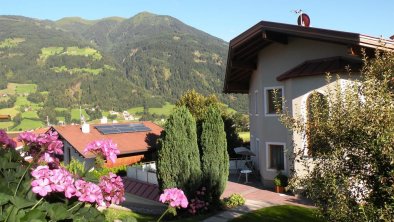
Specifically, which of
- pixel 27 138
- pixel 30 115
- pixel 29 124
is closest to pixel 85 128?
pixel 27 138

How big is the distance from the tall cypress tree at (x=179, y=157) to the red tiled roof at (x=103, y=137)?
60.3 feet

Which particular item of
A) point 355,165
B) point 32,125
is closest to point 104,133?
point 355,165

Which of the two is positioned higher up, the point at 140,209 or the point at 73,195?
the point at 73,195

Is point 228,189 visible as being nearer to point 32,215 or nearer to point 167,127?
point 167,127

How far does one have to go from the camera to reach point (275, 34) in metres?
19.9

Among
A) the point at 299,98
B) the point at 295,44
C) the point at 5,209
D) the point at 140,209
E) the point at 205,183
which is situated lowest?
the point at 140,209

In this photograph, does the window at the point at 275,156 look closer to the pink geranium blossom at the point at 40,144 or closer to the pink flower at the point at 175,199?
the pink flower at the point at 175,199

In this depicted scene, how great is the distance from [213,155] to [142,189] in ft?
29.2

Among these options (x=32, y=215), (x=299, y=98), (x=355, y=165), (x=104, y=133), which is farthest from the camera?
(x=104, y=133)

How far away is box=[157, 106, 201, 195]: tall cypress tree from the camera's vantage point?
16750mm

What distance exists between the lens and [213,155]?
681 inches

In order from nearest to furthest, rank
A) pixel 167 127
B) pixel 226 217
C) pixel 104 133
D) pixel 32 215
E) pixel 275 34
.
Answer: pixel 32 215 < pixel 226 217 < pixel 167 127 < pixel 275 34 < pixel 104 133

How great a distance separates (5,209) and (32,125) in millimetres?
151167

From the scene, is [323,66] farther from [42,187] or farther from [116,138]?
[116,138]
